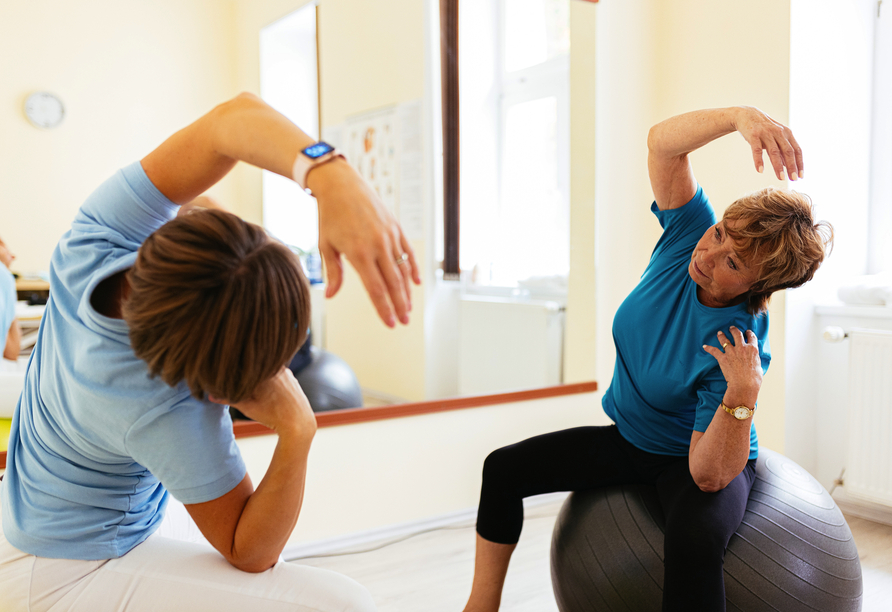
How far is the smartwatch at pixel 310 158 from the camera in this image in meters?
0.80

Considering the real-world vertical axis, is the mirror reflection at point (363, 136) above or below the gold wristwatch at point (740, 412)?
above

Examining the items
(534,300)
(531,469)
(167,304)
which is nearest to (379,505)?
(531,469)

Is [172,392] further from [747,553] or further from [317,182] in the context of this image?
[747,553]

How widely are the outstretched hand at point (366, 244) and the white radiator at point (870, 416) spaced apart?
2.31 m

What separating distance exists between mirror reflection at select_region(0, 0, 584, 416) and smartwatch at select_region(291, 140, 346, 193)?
4.95 feet

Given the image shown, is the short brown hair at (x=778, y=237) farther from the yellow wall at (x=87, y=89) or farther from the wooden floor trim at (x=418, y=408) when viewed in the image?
the yellow wall at (x=87, y=89)

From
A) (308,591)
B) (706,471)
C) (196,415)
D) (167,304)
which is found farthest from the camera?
(706,471)

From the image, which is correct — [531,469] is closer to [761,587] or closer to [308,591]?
[761,587]

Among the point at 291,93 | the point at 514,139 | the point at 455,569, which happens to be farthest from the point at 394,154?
the point at 455,569

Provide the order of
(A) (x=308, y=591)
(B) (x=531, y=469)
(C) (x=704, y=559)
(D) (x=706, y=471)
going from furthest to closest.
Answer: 1. (B) (x=531, y=469)
2. (D) (x=706, y=471)
3. (C) (x=704, y=559)
4. (A) (x=308, y=591)

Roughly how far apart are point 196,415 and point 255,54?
1.76 meters

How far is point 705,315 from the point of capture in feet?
5.08

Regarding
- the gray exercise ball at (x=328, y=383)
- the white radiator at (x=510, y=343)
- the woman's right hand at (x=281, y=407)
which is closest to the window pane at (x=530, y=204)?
the white radiator at (x=510, y=343)

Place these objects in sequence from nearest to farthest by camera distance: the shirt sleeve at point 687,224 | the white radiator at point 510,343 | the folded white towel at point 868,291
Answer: the shirt sleeve at point 687,224 < the folded white towel at point 868,291 < the white radiator at point 510,343
